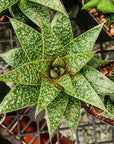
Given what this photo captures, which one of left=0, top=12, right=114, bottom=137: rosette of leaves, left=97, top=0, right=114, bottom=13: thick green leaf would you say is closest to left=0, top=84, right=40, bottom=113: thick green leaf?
left=0, top=12, right=114, bottom=137: rosette of leaves

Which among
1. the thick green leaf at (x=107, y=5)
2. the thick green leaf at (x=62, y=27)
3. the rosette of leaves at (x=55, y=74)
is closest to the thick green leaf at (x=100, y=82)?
the rosette of leaves at (x=55, y=74)

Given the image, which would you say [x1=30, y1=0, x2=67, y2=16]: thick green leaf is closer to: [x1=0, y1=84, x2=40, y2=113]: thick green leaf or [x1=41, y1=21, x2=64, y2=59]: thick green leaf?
[x1=41, y1=21, x2=64, y2=59]: thick green leaf

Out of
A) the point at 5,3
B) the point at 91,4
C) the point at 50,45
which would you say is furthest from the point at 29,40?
the point at 91,4

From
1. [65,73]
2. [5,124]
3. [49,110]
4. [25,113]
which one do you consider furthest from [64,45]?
[5,124]

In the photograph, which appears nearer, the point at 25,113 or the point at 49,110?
the point at 49,110

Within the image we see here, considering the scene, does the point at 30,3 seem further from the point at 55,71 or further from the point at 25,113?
the point at 25,113
